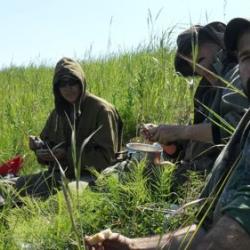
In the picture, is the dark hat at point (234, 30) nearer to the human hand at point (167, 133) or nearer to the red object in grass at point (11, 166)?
the human hand at point (167, 133)

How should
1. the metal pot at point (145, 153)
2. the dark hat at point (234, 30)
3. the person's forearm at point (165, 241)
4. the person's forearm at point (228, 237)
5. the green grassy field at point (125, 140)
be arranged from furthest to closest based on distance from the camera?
the metal pot at point (145, 153), the green grassy field at point (125, 140), the person's forearm at point (165, 241), the dark hat at point (234, 30), the person's forearm at point (228, 237)

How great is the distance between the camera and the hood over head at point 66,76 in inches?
207

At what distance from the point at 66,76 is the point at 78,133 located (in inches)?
19.6

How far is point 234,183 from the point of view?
1670 mm

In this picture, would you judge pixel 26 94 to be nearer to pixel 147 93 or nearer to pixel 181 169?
pixel 147 93

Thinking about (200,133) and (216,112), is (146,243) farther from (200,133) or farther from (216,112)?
(200,133)

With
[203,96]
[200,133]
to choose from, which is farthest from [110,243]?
[203,96]

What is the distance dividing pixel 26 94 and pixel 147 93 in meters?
2.35

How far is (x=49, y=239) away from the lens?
2.96 m

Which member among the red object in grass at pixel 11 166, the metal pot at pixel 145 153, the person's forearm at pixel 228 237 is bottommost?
the red object in grass at pixel 11 166

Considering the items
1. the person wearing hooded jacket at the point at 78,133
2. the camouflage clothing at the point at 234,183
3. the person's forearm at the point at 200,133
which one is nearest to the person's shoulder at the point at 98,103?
the person wearing hooded jacket at the point at 78,133

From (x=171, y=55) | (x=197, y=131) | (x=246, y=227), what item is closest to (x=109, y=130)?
(x=171, y=55)

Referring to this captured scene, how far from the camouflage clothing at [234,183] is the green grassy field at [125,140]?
0.48 ft

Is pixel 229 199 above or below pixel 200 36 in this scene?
below
